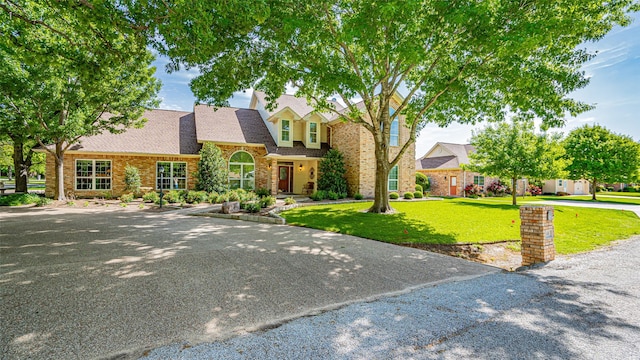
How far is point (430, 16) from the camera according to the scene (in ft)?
27.6

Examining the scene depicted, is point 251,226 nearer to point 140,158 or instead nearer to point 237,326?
point 237,326

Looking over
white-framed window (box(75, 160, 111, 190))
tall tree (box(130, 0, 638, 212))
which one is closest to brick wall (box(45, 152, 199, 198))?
white-framed window (box(75, 160, 111, 190))

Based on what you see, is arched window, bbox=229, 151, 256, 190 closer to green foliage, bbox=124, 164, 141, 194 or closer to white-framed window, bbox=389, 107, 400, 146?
green foliage, bbox=124, 164, 141, 194

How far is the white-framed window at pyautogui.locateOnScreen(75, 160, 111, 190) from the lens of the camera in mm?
16984

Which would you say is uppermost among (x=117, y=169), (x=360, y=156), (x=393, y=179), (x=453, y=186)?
(x=360, y=156)

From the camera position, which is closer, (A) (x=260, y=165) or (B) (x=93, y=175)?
(B) (x=93, y=175)

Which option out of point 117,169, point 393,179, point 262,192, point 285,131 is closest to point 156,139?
point 117,169

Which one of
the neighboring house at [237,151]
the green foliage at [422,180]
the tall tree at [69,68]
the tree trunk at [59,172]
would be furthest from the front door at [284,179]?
the green foliage at [422,180]

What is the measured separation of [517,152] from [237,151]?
17.8m

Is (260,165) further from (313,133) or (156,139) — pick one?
(156,139)

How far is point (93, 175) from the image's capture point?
56.2 ft

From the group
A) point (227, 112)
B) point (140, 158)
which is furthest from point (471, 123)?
point (140, 158)

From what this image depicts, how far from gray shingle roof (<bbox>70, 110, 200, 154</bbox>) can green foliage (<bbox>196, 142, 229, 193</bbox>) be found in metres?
1.99

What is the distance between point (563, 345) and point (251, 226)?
8196 millimetres
